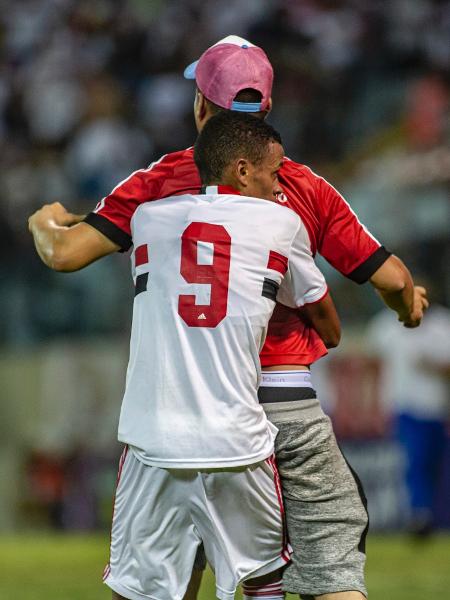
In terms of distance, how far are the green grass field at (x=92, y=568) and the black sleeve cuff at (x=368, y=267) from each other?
11.5 feet

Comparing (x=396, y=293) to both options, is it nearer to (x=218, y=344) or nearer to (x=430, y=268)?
(x=218, y=344)

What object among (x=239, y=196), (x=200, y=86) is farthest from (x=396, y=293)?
(x=200, y=86)

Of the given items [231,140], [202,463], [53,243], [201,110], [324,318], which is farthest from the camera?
[201,110]

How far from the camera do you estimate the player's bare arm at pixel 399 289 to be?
387 centimetres

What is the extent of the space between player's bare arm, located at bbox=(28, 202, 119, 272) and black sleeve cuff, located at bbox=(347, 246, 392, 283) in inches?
28.7

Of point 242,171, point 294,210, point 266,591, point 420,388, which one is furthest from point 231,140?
point 420,388

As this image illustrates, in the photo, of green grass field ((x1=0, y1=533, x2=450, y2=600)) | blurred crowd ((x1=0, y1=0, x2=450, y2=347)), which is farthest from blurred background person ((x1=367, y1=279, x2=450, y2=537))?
green grass field ((x1=0, y1=533, x2=450, y2=600))

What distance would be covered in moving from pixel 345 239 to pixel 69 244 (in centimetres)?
83

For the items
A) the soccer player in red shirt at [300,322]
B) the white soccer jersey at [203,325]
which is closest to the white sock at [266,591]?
the soccer player in red shirt at [300,322]

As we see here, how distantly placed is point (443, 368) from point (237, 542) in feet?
22.4

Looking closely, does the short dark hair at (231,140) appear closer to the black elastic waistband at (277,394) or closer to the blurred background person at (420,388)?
the black elastic waistband at (277,394)

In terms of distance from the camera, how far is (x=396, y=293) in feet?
12.9

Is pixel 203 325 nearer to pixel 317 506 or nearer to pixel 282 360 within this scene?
pixel 282 360

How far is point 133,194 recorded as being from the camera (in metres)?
3.84
